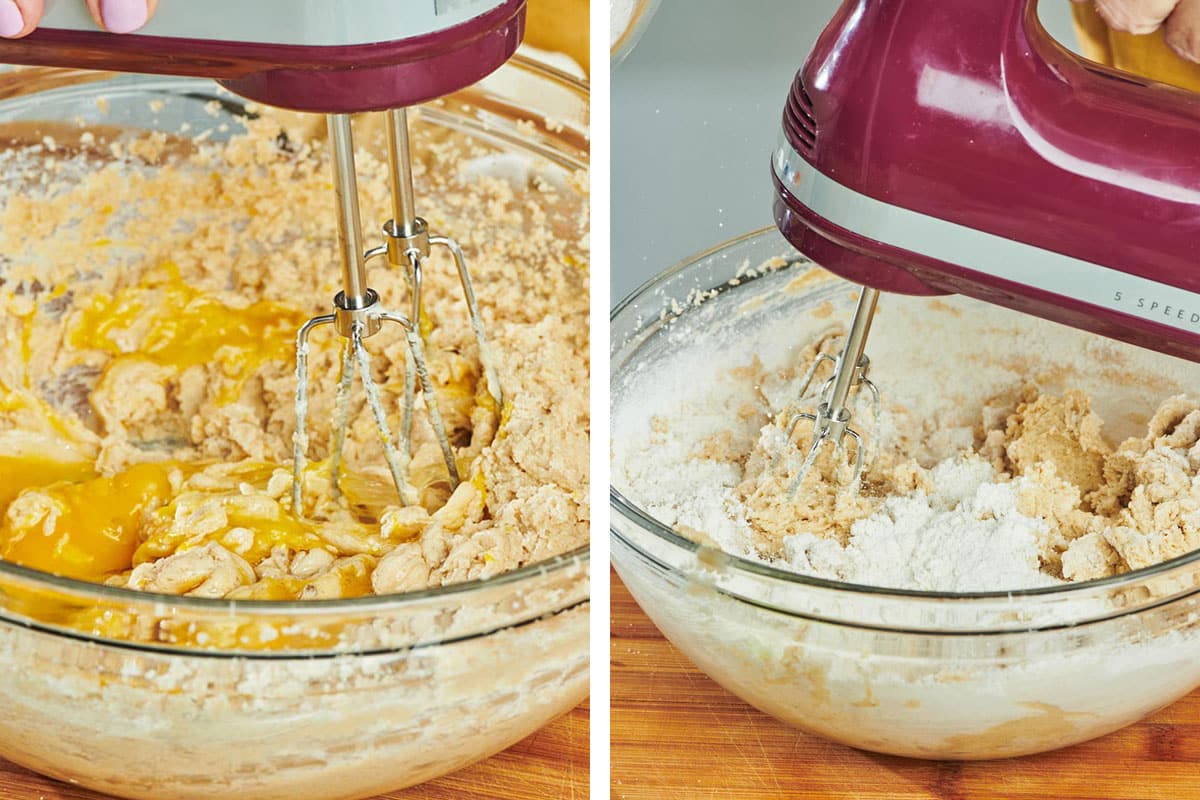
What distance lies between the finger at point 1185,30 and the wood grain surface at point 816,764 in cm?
34

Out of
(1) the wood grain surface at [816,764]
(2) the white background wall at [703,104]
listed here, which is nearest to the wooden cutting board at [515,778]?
(1) the wood grain surface at [816,764]

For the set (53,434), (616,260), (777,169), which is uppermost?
(777,169)

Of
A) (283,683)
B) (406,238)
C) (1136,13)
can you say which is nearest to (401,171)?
(406,238)

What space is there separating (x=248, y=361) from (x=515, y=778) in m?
0.30

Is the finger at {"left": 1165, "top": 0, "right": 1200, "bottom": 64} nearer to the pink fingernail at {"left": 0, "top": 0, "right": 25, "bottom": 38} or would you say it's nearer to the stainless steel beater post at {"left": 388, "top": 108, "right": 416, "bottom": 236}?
the stainless steel beater post at {"left": 388, "top": 108, "right": 416, "bottom": 236}

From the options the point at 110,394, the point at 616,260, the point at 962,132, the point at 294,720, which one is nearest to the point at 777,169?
the point at 962,132

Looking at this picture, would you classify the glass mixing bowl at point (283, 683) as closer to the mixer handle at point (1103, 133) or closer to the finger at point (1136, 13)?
the mixer handle at point (1103, 133)

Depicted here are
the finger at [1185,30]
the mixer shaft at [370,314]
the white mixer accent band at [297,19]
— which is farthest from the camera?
the finger at [1185,30]

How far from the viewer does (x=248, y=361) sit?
702mm

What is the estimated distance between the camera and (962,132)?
0.43 m

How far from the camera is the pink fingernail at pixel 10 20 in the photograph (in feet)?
1.36

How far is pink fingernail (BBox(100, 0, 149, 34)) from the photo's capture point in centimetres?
42

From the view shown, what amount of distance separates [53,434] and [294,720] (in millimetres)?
311

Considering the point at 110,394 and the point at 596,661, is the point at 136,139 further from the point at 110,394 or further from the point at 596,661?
the point at 596,661
